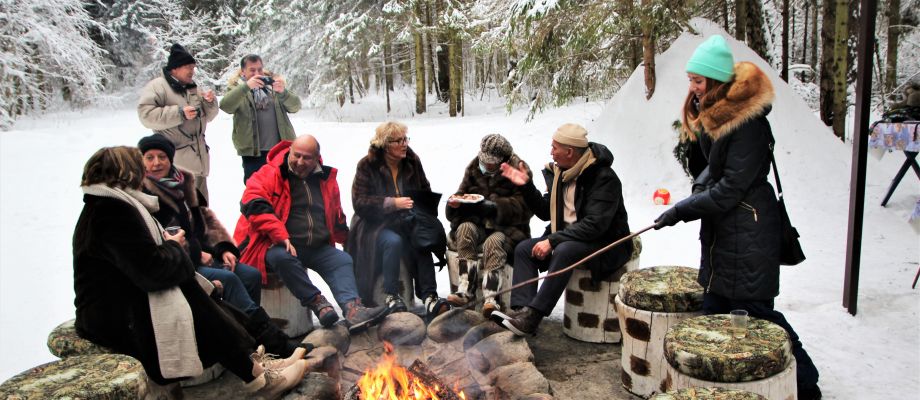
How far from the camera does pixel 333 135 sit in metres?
12.2

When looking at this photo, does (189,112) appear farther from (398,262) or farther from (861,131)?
(861,131)

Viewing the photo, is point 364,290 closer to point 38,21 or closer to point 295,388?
point 295,388

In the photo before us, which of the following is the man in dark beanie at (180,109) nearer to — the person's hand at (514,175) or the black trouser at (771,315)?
the person's hand at (514,175)

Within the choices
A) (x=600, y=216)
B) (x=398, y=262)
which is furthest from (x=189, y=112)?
(x=600, y=216)

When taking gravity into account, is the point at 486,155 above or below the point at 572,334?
above

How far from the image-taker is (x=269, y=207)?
4211 millimetres

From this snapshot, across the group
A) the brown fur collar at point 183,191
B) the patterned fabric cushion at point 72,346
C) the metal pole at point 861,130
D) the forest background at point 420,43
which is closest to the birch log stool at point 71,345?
the patterned fabric cushion at point 72,346

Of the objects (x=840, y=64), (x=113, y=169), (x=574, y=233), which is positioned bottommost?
(x=574, y=233)

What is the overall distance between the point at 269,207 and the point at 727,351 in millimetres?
2942

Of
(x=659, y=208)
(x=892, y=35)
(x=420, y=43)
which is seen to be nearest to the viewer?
(x=659, y=208)

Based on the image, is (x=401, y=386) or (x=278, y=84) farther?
(x=278, y=84)

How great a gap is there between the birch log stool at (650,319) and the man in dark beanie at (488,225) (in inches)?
43.3

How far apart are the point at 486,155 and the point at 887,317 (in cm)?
298

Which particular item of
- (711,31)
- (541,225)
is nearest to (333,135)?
(541,225)
